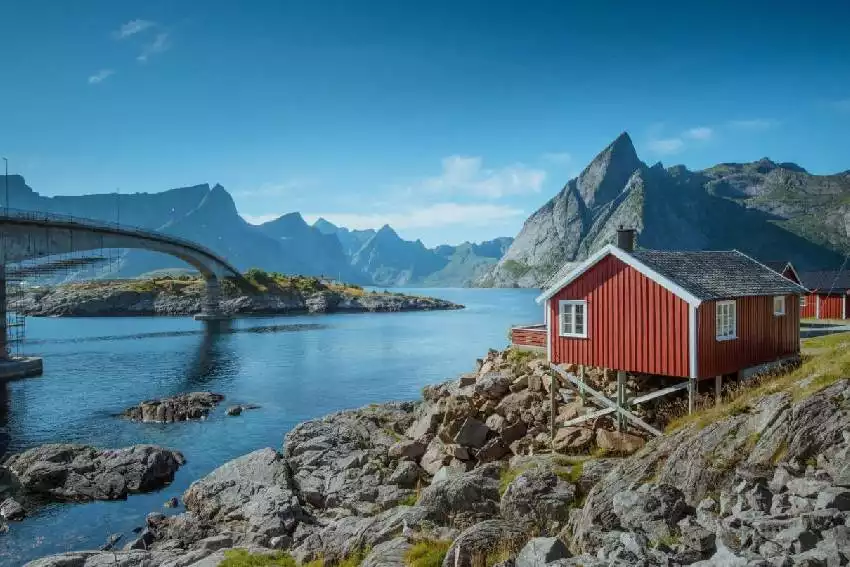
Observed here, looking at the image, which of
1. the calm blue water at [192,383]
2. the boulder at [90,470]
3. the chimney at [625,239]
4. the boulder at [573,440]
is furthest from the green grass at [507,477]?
the boulder at [90,470]

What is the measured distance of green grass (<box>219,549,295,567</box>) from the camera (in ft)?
49.4

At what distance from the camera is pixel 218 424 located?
37.1 metres

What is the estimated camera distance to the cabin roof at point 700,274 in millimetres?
21516

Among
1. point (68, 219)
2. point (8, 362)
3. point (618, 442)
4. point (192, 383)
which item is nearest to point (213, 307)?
point (68, 219)

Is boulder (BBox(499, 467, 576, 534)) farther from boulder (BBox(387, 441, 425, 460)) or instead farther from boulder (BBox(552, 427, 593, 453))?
boulder (BBox(387, 441, 425, 460))

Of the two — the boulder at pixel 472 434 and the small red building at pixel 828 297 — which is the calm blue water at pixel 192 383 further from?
the small red building at pixel 828 297

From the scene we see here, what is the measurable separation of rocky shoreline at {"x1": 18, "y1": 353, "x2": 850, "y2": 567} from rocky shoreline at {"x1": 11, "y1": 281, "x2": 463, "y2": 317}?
361ft

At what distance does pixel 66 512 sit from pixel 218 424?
46.8 feet

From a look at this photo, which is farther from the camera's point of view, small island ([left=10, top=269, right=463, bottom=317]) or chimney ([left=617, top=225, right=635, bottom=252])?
small island ([left=10, top=269, right=463, bottom=317])

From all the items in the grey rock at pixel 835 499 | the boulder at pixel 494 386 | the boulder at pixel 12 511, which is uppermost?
the grey rock at pixel 835 499

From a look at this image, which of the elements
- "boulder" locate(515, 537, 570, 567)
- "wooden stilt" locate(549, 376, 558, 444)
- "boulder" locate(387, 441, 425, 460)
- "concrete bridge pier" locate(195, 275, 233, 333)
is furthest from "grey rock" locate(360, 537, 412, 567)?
"concrete bridge pier" locate(195, 275, 233, 333)

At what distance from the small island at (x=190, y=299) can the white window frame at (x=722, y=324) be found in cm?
12206

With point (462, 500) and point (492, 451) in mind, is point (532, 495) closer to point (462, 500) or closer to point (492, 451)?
point (462, 500)

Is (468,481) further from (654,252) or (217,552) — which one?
(654,252)
